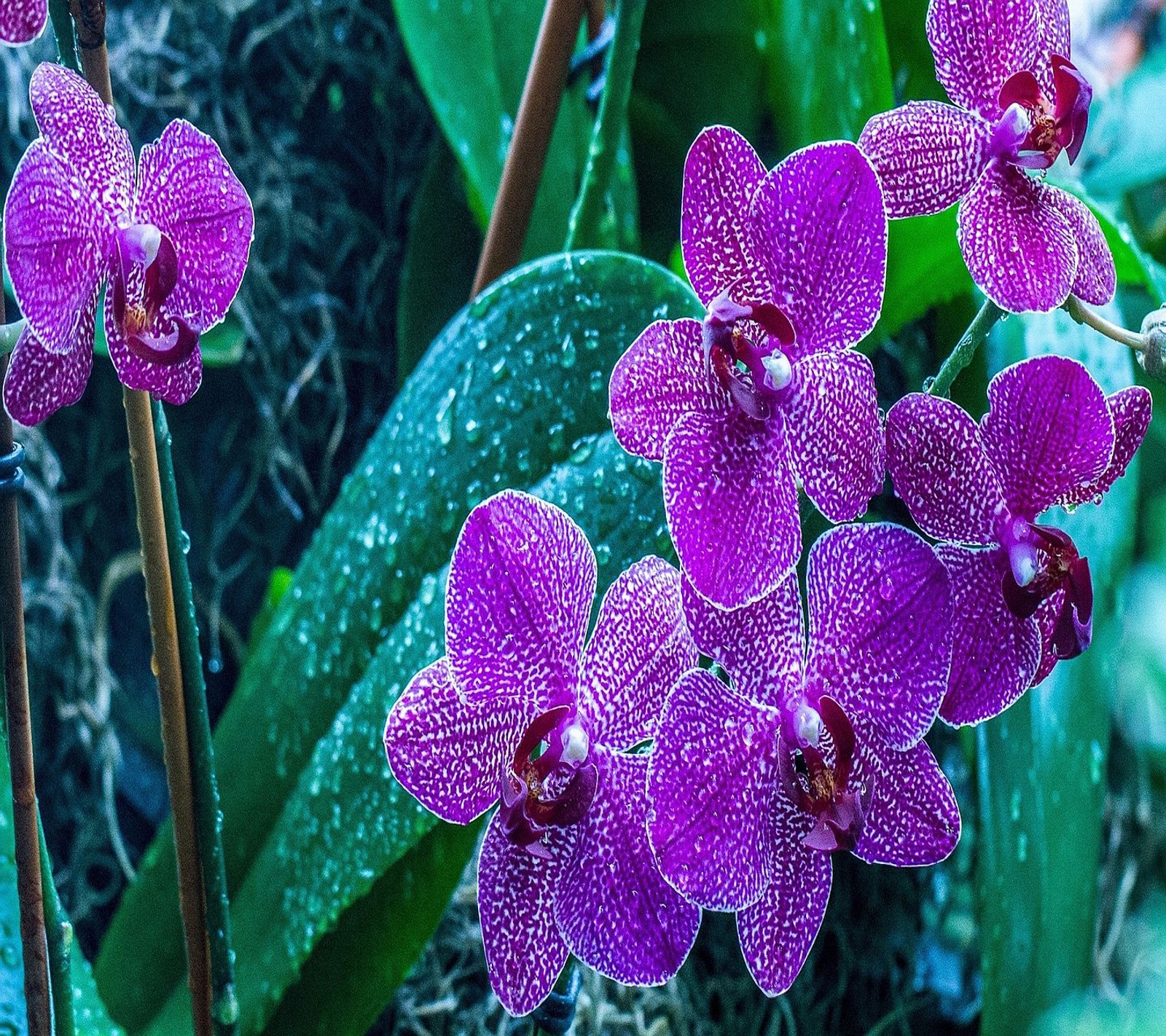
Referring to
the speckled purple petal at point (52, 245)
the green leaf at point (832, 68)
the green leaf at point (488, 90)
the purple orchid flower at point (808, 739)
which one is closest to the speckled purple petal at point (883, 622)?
the purple orchid flower at point (808, 739)

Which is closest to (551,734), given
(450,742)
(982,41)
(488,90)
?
(450,742)

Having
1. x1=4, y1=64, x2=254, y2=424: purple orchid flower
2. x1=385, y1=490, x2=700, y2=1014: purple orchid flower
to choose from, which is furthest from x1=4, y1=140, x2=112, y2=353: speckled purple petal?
x1=385, y1=490, x2=700, y2=1014: purple orchid flower

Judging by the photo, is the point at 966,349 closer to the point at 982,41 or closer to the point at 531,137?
the point at 982,41

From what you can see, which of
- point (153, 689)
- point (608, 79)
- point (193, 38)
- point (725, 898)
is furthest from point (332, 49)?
point (725, 898)

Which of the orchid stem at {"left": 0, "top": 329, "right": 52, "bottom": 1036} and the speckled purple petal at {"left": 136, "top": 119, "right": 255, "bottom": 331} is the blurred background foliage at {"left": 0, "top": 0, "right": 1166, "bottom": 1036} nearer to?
the orchid stem at {"left": 0, "top": 329, "right": 52, "bottom": 1036}

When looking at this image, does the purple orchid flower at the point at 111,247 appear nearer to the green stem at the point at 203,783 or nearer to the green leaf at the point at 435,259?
the green stem at the point at 203,783

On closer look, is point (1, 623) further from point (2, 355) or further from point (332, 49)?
point (332, 49)
